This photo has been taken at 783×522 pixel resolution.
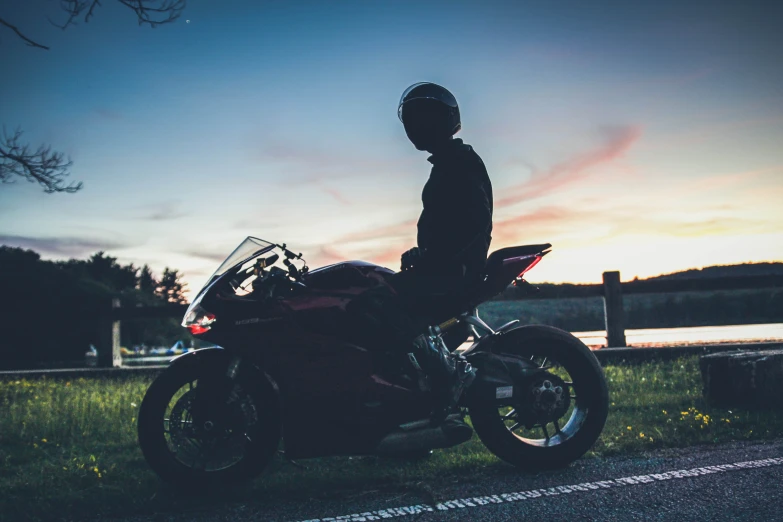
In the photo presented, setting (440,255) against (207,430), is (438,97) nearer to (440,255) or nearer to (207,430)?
(440,255)

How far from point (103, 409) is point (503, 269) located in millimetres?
4667

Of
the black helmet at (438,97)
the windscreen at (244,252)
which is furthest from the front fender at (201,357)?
the black helmet at (438,97)

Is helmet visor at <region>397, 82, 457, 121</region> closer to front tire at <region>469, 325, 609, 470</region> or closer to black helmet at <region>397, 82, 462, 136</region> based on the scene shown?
black helmet at <region>397, 82, 462, 136</region>

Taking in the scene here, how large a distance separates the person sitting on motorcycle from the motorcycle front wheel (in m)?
0.94

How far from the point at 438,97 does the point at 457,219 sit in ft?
2.56

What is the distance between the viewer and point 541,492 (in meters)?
3.43

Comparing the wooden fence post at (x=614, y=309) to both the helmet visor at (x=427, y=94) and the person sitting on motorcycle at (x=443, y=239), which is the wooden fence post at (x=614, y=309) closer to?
the person sitting on motorcycle at (x=443, y=239)

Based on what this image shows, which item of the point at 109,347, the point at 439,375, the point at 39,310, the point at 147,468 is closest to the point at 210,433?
the point at 147,468

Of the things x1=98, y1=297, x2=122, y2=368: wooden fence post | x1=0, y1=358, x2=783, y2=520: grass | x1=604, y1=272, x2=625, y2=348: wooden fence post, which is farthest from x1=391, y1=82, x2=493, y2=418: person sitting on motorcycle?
x1=98, y1=297, x2=122, y2=368: wooden fence post

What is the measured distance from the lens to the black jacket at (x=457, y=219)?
144 inches

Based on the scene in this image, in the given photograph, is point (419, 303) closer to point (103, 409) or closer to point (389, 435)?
point (389, 435)

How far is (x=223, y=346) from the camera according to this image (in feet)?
11.8

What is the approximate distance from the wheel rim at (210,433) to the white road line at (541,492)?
2.51ft

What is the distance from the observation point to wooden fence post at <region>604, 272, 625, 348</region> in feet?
30.9
